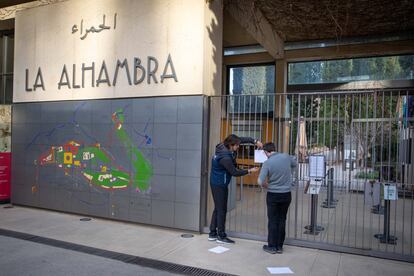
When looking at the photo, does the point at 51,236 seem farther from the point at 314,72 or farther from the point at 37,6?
the point at 314,72

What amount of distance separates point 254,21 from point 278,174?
14.7 ft

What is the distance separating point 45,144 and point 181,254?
4834 millimetres

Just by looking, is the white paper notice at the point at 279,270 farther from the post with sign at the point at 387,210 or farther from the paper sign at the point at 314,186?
the post with sign at the point at 387,210

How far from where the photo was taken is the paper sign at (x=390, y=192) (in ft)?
18.5

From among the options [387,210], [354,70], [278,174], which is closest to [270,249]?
[278,174]

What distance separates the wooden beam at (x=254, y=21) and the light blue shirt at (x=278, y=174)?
375 cm

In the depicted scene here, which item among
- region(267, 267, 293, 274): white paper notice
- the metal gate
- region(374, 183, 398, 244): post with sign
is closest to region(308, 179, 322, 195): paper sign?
the metal gate

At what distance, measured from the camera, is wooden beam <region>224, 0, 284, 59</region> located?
310 inches

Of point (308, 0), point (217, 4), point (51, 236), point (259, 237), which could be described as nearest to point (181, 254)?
point (259, 237)

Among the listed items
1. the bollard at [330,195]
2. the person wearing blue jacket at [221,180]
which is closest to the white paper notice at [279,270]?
the person wearing blue jacket at [221,180]

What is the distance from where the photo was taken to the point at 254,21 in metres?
8.59

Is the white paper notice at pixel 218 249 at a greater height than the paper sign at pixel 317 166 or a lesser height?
lesser

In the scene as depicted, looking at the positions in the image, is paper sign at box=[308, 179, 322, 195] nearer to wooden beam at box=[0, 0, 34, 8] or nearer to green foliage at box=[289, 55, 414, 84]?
green foliage at box=[289, 55, 414, 84]

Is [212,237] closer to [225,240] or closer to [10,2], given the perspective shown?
[225,240]
